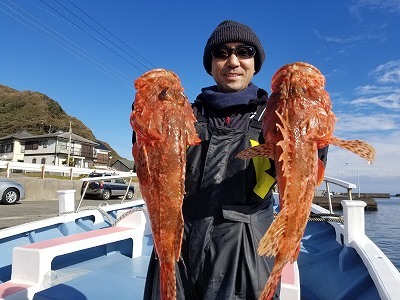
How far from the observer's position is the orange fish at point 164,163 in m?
1.92

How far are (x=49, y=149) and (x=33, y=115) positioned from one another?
3031 inches

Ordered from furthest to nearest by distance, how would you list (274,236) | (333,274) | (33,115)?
(33,115) → (333,274) → (274,236)

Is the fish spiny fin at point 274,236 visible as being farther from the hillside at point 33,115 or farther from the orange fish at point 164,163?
the hillside at point 33,115

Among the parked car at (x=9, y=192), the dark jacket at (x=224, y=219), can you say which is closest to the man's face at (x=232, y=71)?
the dark jacket at (x=224, y=219)

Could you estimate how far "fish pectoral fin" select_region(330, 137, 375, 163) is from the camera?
1.89 metres

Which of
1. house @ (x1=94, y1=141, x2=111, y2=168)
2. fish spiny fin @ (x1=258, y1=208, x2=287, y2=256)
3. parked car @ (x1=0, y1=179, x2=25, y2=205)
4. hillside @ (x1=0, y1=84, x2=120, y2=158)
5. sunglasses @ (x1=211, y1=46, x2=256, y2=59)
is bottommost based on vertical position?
parked car @ (x1=0, y1=179, x2=25, y2=205)

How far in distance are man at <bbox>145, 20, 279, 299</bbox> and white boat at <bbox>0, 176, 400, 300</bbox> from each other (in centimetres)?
119

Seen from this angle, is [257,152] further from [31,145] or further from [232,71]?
[31,145]

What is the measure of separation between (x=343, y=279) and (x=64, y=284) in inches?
144

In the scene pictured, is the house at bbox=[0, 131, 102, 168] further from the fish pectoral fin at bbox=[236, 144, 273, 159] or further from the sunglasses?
the fish pectoral fin at bbox=[236, 144, 273, 159]

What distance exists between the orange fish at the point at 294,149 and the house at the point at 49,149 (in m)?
73.9

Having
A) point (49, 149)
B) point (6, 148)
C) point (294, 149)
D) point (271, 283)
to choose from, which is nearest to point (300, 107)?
point (294, 149)

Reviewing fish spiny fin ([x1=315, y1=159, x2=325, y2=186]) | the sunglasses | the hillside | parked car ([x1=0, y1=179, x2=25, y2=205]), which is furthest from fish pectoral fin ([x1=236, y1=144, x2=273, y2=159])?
the hillside

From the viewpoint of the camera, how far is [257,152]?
1.84 m
